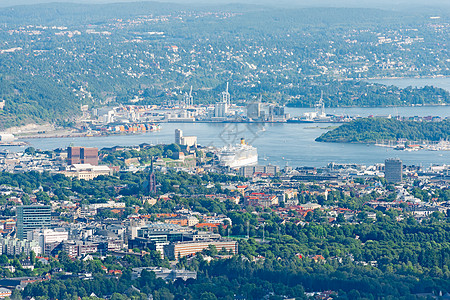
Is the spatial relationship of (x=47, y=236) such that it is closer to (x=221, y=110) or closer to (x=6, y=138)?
(x=6, y=138)

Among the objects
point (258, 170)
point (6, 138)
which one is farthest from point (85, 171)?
point (6, 138)

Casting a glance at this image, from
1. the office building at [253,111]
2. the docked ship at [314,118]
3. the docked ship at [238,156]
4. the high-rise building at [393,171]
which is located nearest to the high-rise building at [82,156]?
the docked ship at [238,156]

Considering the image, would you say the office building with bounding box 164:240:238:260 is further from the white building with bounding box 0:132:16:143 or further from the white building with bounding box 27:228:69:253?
the white building with bounding box 0:132:16:143

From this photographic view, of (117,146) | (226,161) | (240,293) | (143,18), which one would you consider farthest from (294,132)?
(143,18)

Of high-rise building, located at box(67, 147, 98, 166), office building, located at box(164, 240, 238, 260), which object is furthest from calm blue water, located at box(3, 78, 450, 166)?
office building, located at box(164, 240, 238, 260)

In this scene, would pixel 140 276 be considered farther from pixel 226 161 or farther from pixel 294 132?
pixel 294 132

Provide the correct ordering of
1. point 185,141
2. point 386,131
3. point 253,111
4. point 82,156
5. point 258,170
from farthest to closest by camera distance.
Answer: point 253,111
point 386,131
point 185,141
point 82,156
point 258,170
